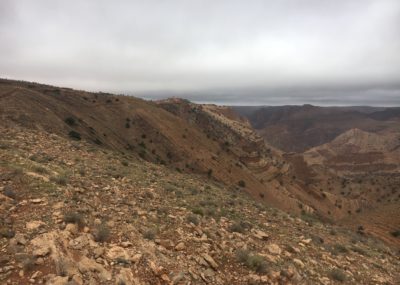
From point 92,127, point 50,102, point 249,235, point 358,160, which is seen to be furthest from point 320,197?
point 358,160

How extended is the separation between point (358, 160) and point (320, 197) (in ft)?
282

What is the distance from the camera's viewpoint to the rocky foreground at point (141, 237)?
7.27 meters

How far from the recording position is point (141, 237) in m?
8.96

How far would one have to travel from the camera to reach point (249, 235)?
451 inches

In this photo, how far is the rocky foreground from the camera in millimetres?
7270

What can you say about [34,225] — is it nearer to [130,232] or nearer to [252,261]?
[130,232]

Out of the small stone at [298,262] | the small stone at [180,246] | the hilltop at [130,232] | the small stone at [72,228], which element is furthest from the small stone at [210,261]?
the small stone at [72,228]

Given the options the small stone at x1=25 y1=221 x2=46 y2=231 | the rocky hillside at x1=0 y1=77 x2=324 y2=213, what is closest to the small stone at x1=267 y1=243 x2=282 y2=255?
the small stone at x1=25 y1=221 x2=46 y2=231

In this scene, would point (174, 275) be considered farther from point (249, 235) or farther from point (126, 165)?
point (126, 165)

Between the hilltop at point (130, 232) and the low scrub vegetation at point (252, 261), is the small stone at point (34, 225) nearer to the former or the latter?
the hilltop at point (130, 232)

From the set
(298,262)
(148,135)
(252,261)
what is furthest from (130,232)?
(148,135)

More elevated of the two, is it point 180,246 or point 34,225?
point 34,225

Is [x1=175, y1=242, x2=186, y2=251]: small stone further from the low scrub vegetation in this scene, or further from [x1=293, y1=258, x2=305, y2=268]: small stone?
[x1=293, y1=258, x2=305, y2=268]: small stone

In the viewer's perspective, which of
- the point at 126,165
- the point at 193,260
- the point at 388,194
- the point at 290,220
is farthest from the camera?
the point at 388,194
